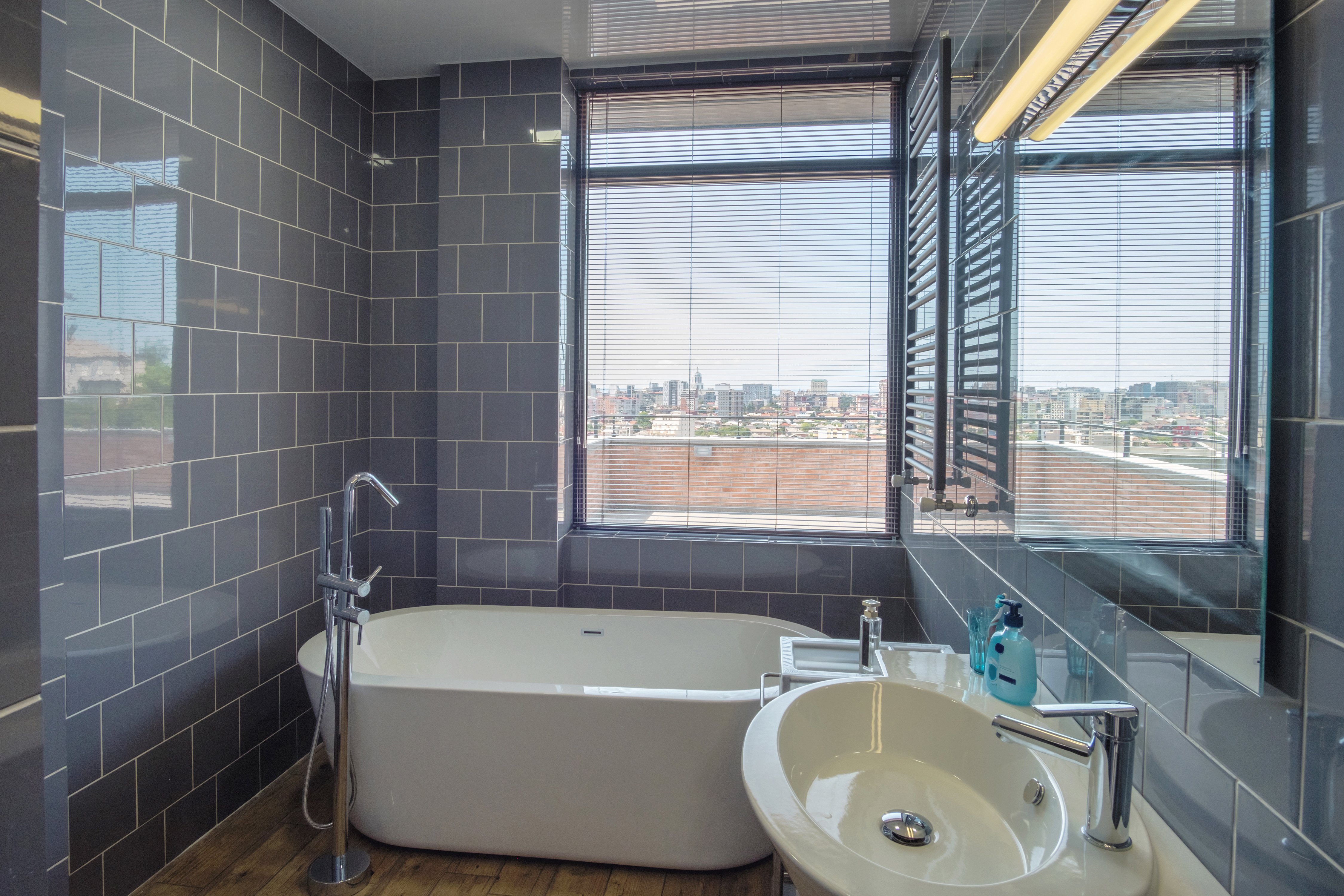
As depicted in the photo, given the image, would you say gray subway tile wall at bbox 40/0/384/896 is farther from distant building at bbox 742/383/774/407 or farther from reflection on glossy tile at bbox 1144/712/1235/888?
reflection on glossy tile at bbox 1144/712/1235/888

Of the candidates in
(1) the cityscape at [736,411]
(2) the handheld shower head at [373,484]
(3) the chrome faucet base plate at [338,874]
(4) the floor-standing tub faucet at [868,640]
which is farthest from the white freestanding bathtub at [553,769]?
(1) the cityscape at [736,411]

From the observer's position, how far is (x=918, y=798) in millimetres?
1391

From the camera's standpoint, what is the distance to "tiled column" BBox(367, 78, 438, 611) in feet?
11.1

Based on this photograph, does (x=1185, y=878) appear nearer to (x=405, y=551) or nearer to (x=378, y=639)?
(x=378, y=639)

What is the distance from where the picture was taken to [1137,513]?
4.04 feet

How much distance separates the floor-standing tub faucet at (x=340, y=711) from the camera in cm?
226

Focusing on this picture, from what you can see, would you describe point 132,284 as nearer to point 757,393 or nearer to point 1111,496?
point 757,393

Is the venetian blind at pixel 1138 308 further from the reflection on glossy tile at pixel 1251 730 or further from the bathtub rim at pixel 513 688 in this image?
the bathtub rim at pixel 513 688

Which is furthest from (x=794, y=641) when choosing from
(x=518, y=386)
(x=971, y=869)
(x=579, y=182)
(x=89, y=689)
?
(x=579, y=182)

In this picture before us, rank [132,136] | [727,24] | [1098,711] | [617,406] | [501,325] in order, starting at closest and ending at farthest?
1. [1098,711]
2. [132,136]
3. [727,24]
4. [501,325]
5. [617,406]

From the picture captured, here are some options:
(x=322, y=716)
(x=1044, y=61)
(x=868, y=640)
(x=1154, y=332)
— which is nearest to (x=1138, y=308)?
(x=1154, y=332)

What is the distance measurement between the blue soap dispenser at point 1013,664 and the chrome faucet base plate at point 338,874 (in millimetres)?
1875

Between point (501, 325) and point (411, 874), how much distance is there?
6.55ft

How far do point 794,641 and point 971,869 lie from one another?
3.40 ft
